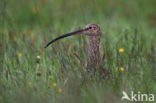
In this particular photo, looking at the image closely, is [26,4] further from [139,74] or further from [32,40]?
[139,74]

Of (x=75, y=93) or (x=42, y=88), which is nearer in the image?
(x=75, y=93)

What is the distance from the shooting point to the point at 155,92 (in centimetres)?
393

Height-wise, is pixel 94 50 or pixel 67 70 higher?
pixel 94 50

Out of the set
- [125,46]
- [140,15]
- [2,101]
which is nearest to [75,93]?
[2,101]

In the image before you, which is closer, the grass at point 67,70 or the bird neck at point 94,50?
the grass at point 67,70

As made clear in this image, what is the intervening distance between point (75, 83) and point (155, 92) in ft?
3.43

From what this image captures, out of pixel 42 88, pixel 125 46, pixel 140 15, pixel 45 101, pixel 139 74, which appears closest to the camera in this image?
pixel 45 101

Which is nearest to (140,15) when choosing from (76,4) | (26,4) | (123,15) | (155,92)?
(123,15)

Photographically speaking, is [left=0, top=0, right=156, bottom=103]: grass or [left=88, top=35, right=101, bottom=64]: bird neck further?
[left=88, top=35, right=101, bottom=64]: bird neck

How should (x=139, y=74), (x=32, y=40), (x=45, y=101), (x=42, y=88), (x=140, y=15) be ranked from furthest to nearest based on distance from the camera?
(x=140, y=15) < (x=32, y=40) < (x=139, y=74) < (x=42, y=88) < (x=45, y=101)

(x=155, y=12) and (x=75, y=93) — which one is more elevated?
(x=155, y=12)

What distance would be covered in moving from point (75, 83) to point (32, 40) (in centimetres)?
287

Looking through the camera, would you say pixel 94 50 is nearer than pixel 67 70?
No

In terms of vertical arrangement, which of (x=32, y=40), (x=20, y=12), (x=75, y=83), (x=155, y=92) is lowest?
(x=155, y=92)
